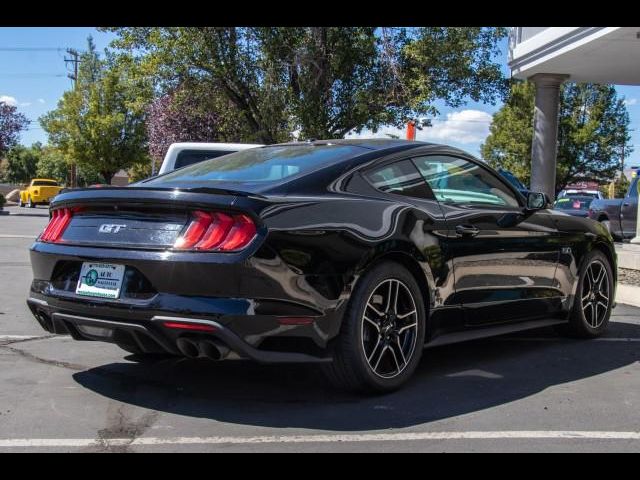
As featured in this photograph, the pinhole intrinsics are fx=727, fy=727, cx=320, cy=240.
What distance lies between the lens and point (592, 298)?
20.1 ft

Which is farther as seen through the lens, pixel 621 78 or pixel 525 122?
pixel 525 122

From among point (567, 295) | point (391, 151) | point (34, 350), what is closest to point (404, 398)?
point (391, 151)

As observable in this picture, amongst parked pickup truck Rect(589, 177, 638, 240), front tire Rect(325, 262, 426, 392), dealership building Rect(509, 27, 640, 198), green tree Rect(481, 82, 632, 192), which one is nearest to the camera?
front tire Rect(325, 262, 426, 392)

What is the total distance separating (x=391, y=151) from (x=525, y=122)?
38444 mm

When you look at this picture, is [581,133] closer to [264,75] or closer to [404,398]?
[264,75]

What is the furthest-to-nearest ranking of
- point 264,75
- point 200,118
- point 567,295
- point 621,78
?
1. point 200,118
2. point 264,75
3. point 621,78
4. point 567,295

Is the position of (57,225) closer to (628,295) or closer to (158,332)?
(158,332)

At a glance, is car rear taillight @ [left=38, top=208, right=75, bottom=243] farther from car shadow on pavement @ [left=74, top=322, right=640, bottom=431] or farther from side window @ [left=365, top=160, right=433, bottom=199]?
side window @ [left=365, top=160, right=433, bottom=199]

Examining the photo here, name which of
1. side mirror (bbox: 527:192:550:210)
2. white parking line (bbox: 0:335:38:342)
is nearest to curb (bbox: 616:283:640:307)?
side mirror (bbox: 527:192:550:210)

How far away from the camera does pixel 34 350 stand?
538 centimetres

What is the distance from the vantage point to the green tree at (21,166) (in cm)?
8562

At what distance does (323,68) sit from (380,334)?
15060 millimetres

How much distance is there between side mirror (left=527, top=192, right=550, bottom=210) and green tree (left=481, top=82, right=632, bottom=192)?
116ft

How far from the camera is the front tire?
400 cm
